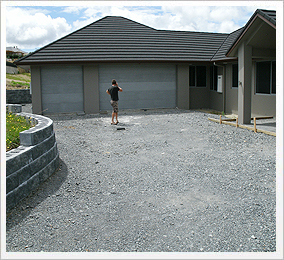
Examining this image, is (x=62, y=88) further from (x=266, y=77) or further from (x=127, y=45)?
(x=266, y=77)

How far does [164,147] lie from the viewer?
9547 millimetres

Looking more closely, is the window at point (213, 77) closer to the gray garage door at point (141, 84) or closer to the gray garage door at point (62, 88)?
the gray garage door at point (141, 84)

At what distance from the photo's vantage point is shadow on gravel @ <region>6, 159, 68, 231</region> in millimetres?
4923

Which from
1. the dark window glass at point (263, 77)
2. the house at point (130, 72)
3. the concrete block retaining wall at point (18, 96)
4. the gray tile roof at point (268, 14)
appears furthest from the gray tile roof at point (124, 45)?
the concrete block retaining wall at point (18, 96)

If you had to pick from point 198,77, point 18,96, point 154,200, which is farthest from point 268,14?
point 18,96

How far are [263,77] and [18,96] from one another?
65.2ft

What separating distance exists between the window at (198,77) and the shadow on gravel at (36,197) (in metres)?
14.2

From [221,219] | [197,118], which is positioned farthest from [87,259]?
[197,118]

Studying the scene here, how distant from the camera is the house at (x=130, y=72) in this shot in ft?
57.6

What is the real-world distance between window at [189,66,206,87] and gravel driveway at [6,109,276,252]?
34.6 ft

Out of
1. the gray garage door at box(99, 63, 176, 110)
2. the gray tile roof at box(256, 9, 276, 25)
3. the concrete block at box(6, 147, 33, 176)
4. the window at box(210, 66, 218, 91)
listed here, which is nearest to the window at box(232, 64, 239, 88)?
the window at box(210, 66, 218, 91)

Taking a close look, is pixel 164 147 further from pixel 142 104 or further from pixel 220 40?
pixel 220 40

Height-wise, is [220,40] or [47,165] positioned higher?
[220,40]

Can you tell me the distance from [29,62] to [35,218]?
13435 mm
